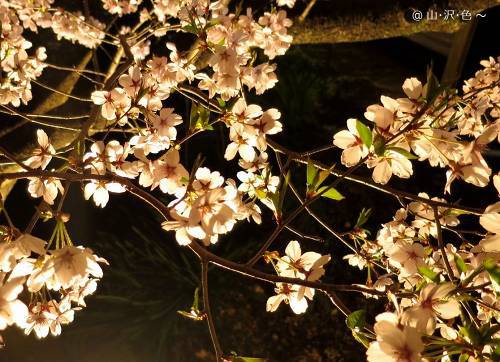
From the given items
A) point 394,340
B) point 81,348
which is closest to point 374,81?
point 81,348

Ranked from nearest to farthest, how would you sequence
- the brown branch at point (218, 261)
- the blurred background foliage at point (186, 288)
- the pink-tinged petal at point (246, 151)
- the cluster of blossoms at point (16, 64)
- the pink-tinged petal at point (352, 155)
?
1. the brown branch at point (218, 261)
2. the pink-tinged petal at point (352, 155)
3. the pink-tinged petal at point (246, 151)
4. the cluster of blossoms at point (16, 64)
5. the blurred background foliage at point (186, 288)

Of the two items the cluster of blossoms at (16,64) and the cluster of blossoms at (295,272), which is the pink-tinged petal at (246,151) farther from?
the cluster of blossoms at (16,64)

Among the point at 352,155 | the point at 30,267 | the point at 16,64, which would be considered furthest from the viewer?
the point at 16,64

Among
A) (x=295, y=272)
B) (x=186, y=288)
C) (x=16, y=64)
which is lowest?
(x=186, y=288)

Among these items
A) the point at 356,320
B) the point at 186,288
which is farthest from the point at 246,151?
the point at 186,288

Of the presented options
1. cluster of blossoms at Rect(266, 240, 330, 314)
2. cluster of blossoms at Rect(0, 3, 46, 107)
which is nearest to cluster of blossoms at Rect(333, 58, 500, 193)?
cluster of blossoms at Rect(266, 240, 330, 314)

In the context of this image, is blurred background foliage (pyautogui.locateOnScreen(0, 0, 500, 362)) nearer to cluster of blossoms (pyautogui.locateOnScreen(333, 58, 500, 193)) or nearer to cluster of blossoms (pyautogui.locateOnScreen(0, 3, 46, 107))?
cluster of blossoms (pyautogui.locateOnScreen(0, 3, 46, 107))

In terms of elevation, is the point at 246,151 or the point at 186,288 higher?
the point at 246,151

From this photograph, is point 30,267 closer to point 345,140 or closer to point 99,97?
point 99,97

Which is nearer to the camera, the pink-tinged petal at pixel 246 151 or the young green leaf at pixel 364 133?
the young green leaf at pixel 364 133

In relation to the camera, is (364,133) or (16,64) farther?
(16,64)

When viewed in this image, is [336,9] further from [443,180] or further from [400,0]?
[443,180]

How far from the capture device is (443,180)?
3.19m

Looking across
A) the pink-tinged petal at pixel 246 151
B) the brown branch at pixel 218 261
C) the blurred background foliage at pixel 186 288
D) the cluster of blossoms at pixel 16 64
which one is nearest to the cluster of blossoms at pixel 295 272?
the brown branch at pixel 218 261
